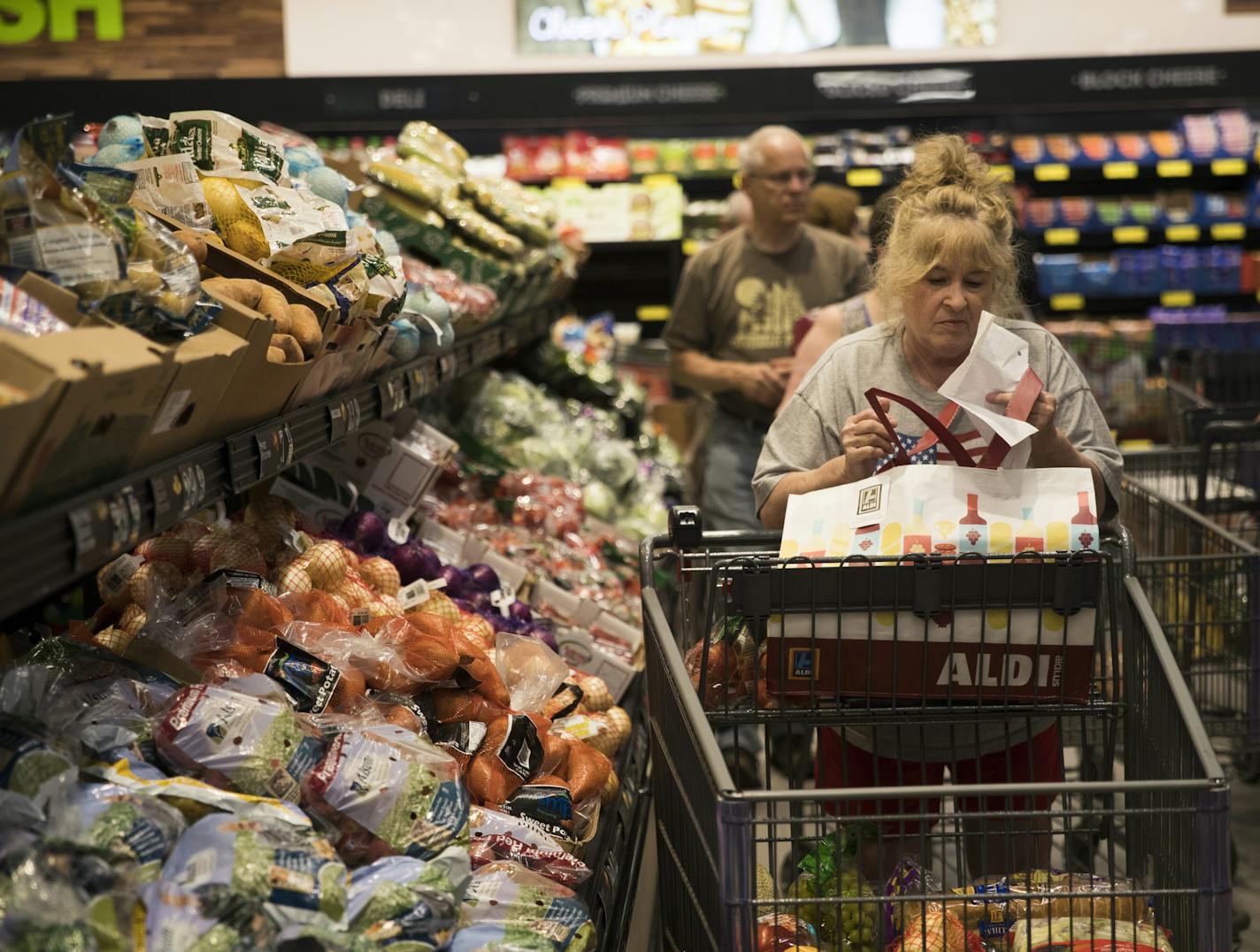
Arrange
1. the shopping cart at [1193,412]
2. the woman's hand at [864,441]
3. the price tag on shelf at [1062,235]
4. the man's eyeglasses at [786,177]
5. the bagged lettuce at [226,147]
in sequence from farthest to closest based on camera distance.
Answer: the price tag on shelf at [1062,235] → the shopping cart at [1193,412] → the man's eyeglasses at [786,177] → the bagged lettuce at [226,147] → the woman's hand at [864,441]

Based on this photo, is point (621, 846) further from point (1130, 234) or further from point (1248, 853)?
point (1130, 234)

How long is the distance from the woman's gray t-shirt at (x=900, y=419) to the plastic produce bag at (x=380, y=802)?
897 mm

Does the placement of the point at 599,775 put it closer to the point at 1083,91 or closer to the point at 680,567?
the point at 680,567

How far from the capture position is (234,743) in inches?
67.7

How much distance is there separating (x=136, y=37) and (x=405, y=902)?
→ 9.86m

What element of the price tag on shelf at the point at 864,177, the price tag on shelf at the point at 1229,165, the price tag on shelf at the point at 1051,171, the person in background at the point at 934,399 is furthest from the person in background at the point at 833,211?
the price tag on shelf at the point at 1229,165

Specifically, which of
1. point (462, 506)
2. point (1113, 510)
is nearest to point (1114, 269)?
point (462, 506)

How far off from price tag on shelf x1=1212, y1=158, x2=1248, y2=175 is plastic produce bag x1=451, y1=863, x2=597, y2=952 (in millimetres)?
9533

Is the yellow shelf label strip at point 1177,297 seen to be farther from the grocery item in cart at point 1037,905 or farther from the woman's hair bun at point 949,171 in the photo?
the grocery item in cart at point 1037,905

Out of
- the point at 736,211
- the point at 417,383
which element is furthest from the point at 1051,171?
the point at 417,383

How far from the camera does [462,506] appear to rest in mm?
4027

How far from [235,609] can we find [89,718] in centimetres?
49

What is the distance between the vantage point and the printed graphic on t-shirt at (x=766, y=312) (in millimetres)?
4543

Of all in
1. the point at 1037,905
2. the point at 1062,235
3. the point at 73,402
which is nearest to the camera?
→ the point at 73,402
